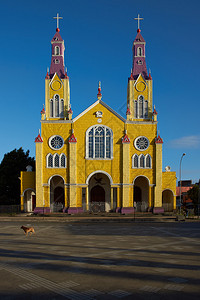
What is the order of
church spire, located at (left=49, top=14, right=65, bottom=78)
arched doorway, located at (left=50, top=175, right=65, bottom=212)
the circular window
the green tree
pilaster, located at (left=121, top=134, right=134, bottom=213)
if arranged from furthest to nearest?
the green tree
church spire, located at (left=49, top=14, right=65, bottom=78)
arched doorway, located at (left=50, top=175, right=65, bottom=212)
the circular window
pilaster, located at (left=121, top=134, right=134, bottom=213)

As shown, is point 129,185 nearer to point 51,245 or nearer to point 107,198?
point 107,198

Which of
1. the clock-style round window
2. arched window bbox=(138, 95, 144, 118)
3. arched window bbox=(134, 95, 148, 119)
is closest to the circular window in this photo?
the clock-style round window

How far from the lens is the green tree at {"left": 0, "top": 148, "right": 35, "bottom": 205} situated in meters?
47.5

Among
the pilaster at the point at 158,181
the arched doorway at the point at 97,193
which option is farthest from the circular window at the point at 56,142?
the pilaster at the point at 158,181

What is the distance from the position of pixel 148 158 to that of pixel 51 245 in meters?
25.6

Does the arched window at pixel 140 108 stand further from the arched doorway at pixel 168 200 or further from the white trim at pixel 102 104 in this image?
the arched doorway at pixel 168 200

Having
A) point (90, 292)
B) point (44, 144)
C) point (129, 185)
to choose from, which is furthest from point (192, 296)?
point (44, 144)

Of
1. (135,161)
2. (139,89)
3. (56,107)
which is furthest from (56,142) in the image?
(139,89)

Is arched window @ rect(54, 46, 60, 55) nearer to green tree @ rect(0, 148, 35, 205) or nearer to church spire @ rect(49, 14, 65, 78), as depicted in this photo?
church spire @ rect(49, 14, 65, 78)

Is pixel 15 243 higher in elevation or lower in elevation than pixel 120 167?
lower

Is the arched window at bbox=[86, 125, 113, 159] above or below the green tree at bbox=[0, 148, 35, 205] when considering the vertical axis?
above

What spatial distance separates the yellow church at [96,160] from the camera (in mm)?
38344

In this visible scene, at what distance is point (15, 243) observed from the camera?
54.0 feet

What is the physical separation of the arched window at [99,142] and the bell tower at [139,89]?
12.4ft
